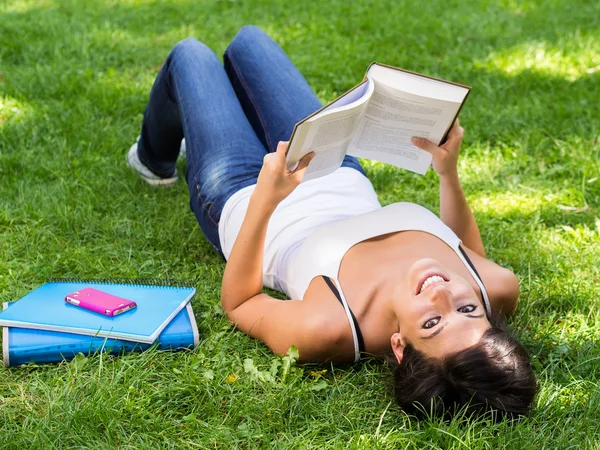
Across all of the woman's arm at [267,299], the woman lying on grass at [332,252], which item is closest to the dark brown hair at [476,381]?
the woman lying on grass at [332,252]

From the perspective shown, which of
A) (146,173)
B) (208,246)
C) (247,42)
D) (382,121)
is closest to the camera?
(382,121)

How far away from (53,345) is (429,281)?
4.24 feet

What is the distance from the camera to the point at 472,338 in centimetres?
233

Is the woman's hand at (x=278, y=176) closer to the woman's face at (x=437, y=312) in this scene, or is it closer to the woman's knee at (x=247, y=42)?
the woman's face at (x=437, y=312)

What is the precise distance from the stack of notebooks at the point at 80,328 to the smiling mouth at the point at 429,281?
2.74ft

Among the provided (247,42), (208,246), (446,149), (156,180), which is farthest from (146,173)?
(446,149)

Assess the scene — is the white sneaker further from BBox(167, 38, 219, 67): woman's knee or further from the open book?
the open book

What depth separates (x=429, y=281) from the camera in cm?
245

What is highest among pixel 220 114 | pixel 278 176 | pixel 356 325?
pixel 278 176

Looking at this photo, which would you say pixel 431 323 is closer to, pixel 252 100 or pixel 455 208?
pixel 455 208

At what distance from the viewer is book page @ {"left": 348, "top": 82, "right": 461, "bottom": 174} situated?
2561 mm

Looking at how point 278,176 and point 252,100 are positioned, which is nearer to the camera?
point 278,176

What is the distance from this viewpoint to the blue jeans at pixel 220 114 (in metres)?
3.21

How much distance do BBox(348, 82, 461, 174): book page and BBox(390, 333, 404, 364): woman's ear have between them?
2.29ft
